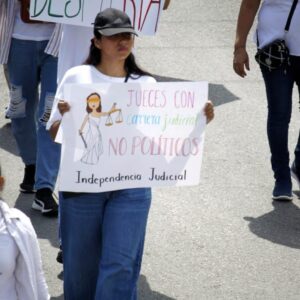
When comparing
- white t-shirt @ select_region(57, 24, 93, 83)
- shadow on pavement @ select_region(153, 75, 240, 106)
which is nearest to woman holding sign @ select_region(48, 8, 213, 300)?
white t-shirt @ select_region(57, 24, 93, 83)

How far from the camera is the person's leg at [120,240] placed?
490cm

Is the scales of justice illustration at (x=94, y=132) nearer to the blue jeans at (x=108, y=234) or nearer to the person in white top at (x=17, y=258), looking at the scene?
the blue jeans at (x=108, y=234)

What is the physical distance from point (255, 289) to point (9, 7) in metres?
2.38

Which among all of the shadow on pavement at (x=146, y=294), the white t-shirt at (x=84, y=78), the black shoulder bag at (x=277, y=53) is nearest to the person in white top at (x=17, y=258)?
the white t-shirt at (x=84, y=78)

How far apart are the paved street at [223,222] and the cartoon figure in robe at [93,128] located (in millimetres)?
1256

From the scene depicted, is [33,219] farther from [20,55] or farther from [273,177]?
[273,177]

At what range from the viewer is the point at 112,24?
499 cm

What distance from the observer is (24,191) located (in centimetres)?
748

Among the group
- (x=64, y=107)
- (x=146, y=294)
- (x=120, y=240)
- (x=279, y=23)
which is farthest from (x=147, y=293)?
(x=279, y=23)

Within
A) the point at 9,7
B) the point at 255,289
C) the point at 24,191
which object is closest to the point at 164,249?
the point at 255,289

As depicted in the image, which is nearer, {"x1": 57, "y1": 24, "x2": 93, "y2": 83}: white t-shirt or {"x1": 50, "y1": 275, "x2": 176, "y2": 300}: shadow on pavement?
{"x1": 50, "y1": 275, "x2": 176, "y2": 300}: shadow on pavement

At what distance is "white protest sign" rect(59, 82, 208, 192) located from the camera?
4848mm

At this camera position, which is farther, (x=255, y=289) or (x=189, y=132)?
(x=255, y=289)

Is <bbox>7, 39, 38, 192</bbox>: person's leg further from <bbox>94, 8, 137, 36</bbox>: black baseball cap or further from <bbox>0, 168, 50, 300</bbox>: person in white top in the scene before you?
<bbox>0, 168, 50, 300</bbox>: person in white top
